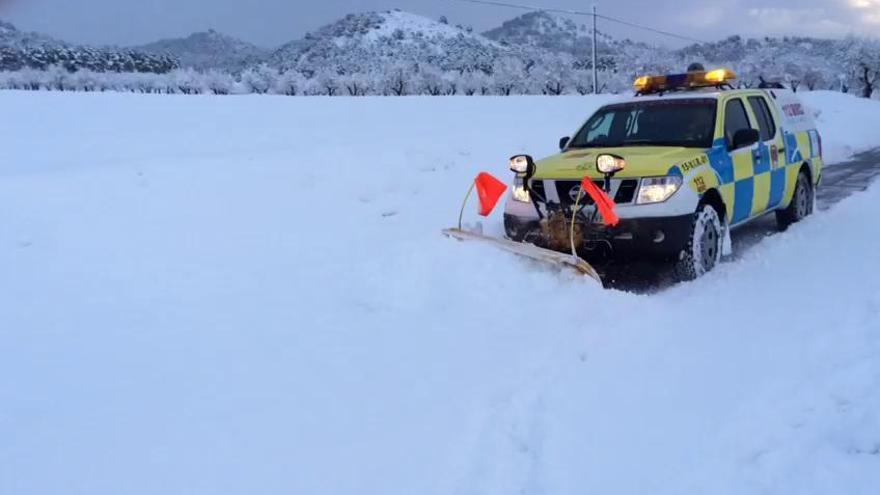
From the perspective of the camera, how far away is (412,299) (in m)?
5.24

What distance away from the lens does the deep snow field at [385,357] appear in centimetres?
314

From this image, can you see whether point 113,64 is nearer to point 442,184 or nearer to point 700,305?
point 442,184

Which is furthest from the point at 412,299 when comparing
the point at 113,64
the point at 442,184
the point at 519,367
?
the point at 113,64

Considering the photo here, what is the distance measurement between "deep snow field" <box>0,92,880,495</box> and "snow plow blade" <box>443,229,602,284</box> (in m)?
0.09

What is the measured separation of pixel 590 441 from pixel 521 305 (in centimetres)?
185

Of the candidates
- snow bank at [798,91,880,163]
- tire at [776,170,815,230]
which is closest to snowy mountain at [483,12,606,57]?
snow bank at [798,91,880,163]

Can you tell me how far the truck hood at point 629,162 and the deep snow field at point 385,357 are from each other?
961mm

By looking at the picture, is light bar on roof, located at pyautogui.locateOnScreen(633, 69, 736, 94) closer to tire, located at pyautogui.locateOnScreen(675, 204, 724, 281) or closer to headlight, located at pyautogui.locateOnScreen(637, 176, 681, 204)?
tire, located at pyautogui.locateOnScreen(675, 204, 724, 281)

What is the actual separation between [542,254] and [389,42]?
129841mm

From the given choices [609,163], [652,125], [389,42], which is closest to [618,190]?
[609,163]

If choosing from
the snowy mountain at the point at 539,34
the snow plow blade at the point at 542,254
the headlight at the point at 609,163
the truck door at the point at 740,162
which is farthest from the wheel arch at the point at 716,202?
the snowy mountain at the point at 539,34

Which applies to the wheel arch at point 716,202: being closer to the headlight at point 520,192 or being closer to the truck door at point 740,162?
the truck door at point 740,162

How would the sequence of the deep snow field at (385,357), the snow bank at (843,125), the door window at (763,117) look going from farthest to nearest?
1. the snow bank at (843,125)
2. the door window at (763,117)
3. the deep snow field at (385,357)

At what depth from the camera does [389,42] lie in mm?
129375
